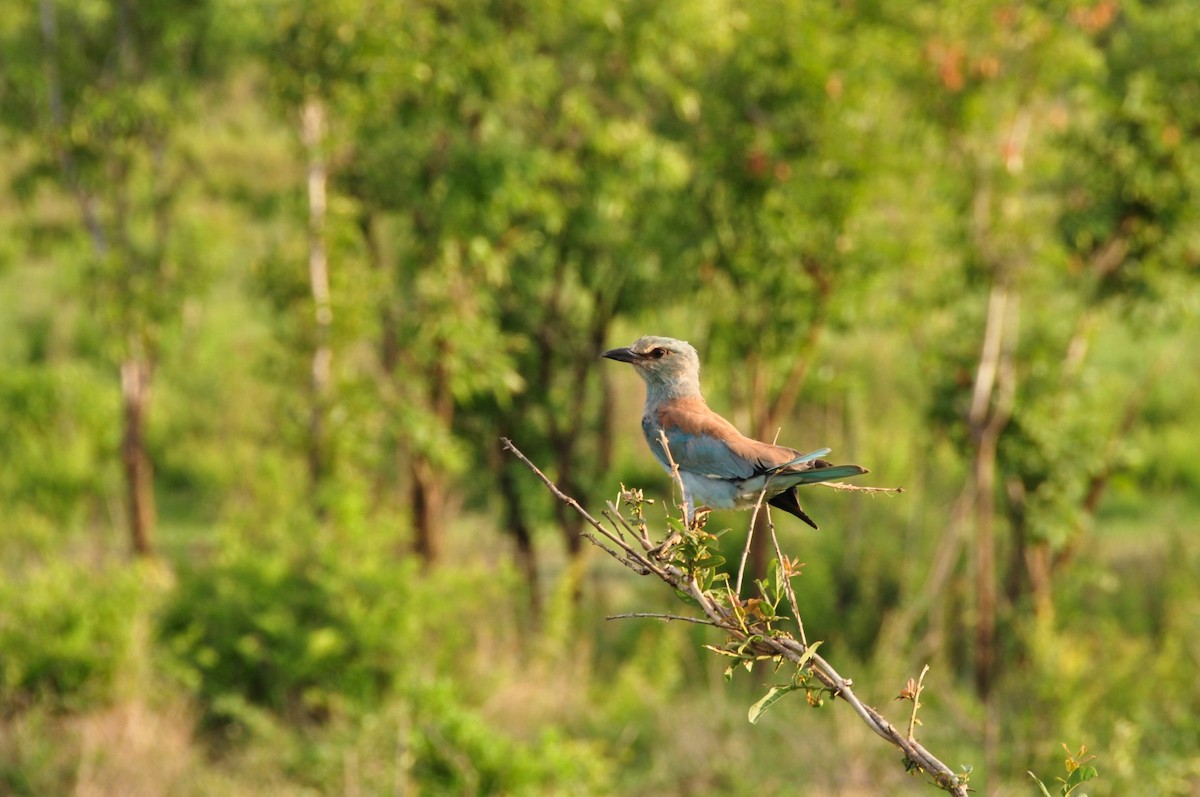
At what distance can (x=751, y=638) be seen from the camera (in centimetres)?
230

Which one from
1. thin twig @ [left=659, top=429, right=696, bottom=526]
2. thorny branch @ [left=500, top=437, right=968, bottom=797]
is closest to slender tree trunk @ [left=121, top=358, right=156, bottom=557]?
thin twig @ [left=659, top=429, right=696, bottom=526]

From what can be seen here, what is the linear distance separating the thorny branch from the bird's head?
0.65 metres

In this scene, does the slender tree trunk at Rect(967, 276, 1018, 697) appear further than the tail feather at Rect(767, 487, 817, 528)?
Yes

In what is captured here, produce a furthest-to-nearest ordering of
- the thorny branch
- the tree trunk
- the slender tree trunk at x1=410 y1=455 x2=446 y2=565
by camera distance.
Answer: the tree trunk
the slender tree trunk at x1=410 y1=455 x2=446 y2=565
the thorny branch

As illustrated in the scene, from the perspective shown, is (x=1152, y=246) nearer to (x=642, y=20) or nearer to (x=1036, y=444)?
(x=1036, y=444)

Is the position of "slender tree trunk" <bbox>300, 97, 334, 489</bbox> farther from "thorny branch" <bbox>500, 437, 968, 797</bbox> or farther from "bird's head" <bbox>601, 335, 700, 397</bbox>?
"thorny branch" <bbox>500, 437, 968, 797</bbox>

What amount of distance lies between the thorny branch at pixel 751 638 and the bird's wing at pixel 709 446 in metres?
0.43

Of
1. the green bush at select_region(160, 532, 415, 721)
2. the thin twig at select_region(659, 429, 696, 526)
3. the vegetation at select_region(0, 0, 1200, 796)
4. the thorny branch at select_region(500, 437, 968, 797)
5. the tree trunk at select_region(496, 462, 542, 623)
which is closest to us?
the thorny branch at select_region(500, 437, 968, 797)

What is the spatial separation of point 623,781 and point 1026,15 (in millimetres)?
5202

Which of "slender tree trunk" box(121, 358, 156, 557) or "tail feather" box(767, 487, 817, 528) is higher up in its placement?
"tail feather" box(767, 487, 817, 528)

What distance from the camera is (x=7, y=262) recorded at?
61.8 feet

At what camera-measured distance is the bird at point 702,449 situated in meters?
2.79

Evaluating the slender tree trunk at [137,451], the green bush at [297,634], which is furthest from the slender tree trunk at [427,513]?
the slender tree trunk at [137,451]

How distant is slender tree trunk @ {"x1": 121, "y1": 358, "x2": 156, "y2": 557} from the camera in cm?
1188
